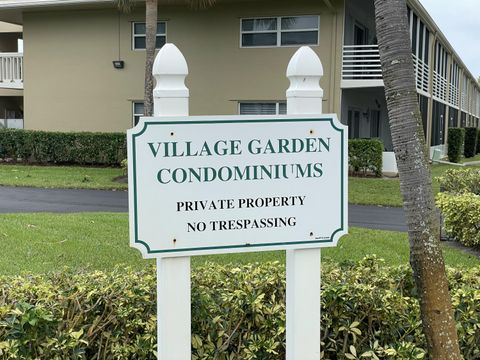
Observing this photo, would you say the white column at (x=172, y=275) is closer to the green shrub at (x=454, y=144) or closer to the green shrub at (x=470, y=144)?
the green shrub at (x=454, y=144)

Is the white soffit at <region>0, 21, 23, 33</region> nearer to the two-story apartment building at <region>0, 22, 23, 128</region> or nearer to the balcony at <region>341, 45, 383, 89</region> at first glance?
the two-story apartment building at <region>0, 22, 23, 128</region>

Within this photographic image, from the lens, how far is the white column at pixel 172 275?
104 inches

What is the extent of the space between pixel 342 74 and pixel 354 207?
264 inches

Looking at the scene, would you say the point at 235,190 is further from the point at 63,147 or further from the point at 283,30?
the point at 63,147

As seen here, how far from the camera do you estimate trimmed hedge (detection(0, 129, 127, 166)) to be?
58.7ft

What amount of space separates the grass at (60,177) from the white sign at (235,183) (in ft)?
37.4

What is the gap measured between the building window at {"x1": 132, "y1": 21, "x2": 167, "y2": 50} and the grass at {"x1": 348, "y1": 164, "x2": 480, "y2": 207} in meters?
7.87

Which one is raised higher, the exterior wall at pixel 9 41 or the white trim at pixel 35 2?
the exterior wall at pixel 9 41

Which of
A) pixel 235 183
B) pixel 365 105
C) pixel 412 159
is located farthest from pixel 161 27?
pixel 412 159

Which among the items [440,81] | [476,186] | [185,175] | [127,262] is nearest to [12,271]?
[127,262]

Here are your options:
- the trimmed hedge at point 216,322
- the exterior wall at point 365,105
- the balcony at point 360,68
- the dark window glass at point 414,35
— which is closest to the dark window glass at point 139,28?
the balcony at point 360,68

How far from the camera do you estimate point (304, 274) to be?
114 inches

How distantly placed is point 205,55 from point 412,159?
53.2ft

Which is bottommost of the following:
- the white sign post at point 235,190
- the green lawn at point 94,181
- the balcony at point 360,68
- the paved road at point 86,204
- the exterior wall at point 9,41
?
the paved road at point 86,204
